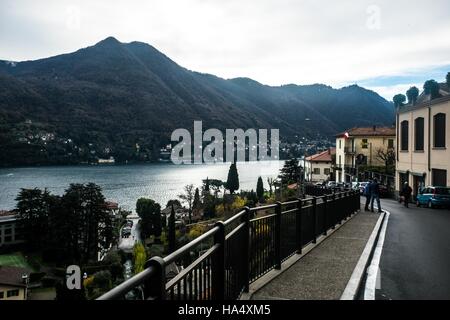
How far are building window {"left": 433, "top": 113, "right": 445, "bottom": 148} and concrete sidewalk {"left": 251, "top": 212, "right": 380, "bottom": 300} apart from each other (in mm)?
21465

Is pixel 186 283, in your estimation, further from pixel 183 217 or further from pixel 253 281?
pixel 183 217

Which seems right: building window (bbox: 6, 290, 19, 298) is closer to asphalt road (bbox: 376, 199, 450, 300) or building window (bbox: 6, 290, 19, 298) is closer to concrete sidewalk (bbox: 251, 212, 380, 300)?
asphalt road (bbox: 376, 199, 450, 300)

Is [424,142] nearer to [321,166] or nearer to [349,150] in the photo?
[349,150]

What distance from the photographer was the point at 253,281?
6.08m

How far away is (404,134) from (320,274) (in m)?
33.1

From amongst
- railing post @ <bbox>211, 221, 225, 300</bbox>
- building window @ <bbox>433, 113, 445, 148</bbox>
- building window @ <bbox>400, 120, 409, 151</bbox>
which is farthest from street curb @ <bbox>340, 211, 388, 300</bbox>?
building window @ <bbox>400, 120, 409, 151</bbox>

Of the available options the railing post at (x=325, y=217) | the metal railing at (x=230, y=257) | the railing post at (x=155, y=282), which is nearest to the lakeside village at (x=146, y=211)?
the railing post at (x=325, y=217)

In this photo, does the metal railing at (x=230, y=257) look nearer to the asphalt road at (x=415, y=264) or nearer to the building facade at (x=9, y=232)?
the asphalt road at (x=415, y=264)

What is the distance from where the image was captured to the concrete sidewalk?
558 centimetres

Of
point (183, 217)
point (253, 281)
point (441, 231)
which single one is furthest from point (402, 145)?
point (183, 217)

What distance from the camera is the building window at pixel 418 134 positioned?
3153 cm

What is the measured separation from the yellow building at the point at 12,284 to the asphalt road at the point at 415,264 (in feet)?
158
